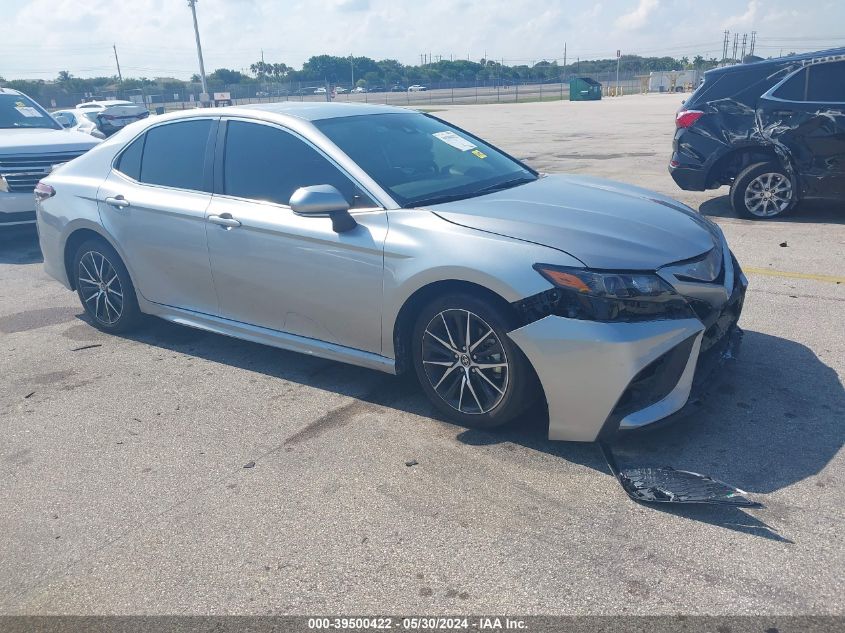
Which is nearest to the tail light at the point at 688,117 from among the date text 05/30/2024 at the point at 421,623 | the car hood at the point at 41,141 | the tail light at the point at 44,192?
the tail light at the point at 44,192

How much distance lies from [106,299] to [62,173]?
1.10 m

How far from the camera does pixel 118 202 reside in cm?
536

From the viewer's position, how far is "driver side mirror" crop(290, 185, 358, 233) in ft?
13.2

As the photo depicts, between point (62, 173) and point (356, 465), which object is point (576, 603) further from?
point (62, 173)

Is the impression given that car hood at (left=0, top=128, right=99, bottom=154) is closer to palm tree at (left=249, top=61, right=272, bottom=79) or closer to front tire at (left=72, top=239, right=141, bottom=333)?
front tire at (left=72, top=239, right=141, bottom=333)

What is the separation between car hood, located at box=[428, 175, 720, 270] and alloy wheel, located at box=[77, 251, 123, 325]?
2.87m

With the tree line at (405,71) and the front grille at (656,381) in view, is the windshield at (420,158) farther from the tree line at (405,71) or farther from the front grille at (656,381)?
the tree line at (405,71)

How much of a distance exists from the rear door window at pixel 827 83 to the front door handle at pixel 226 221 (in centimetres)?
657

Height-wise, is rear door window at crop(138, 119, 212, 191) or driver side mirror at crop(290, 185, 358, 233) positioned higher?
rear door window at crop(138, 119, 212, 191)

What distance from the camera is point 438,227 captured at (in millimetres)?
3877

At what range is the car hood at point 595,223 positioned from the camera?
11.8 ft

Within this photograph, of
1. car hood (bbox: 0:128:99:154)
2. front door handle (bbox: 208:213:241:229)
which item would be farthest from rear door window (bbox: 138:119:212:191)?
car hood (bbox: 0:128:99:154)

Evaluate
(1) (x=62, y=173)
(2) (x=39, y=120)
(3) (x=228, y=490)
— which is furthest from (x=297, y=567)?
(2) (x=39, y=120)

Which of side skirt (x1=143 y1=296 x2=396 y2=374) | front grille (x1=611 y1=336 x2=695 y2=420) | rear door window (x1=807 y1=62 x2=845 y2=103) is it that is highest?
rear door window (x1=807 y1=62 x2=845 y2=103)
